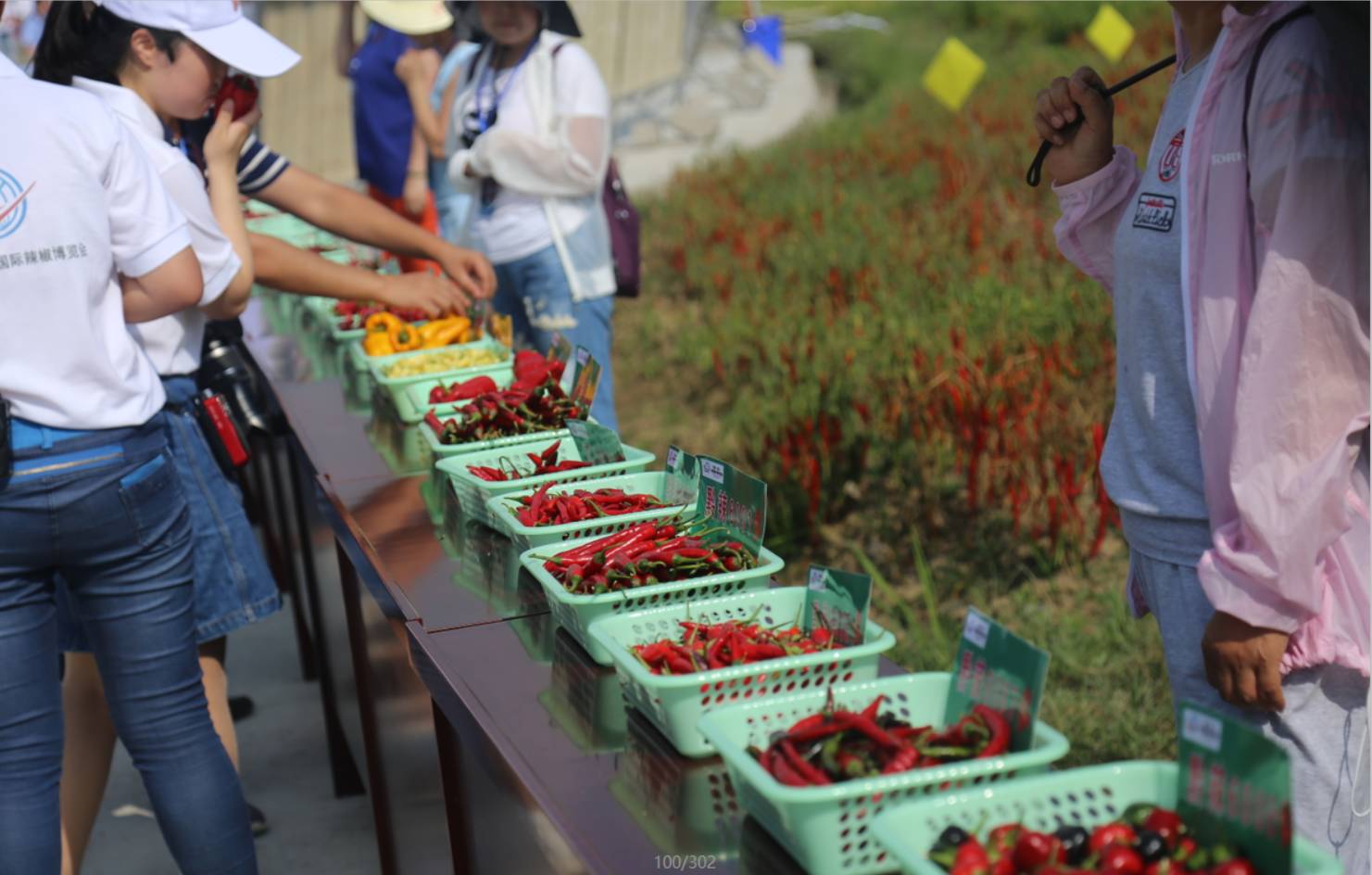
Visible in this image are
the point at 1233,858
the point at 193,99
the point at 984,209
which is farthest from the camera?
the point at 984,209

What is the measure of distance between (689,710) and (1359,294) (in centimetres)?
86

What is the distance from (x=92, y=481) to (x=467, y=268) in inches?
57.0

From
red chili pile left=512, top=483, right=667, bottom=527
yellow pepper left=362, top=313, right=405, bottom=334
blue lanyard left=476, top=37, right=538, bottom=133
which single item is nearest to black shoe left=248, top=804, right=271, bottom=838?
yellow pepper left=362, top=313, right=405, bottom=334

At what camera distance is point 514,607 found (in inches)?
83.8

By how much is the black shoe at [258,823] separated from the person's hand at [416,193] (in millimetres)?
2964

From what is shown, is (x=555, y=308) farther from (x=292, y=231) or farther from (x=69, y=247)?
(x=69, y=247)

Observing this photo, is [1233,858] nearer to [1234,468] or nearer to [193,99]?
[1234,468]

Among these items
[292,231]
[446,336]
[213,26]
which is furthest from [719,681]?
[292,231]

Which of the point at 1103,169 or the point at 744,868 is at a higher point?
the point at 1103,169

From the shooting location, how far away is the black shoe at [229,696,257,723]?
4181mm

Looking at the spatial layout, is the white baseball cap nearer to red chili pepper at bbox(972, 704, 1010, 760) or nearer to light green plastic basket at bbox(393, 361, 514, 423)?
light green plastic basket at bbox(393, 361, 514, 423)

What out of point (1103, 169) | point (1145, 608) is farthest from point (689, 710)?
point (1103, 169)

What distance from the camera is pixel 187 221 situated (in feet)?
8.57

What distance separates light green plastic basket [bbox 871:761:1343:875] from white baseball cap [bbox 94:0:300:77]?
1907 millimetres
